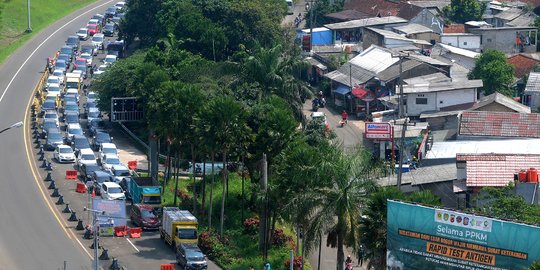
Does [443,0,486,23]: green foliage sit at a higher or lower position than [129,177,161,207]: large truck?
higher

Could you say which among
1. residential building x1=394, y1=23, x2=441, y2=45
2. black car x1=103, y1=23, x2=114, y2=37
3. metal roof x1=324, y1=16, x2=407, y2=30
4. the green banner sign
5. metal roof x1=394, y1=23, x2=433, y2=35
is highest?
the green banner sign

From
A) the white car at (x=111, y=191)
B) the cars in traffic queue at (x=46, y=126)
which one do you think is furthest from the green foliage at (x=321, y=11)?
the white car at (x=111, y=191)

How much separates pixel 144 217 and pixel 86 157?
629 inches

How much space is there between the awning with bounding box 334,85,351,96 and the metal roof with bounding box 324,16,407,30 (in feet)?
64.4

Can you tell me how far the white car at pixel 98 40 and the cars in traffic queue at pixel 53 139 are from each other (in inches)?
1485

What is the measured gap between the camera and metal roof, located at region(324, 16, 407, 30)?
Result: 13162 cm

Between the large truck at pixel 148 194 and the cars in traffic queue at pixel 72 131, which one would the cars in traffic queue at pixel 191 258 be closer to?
the large truck at pixel 148 194

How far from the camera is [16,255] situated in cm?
7312

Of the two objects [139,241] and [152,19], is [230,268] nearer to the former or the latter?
[139,241]

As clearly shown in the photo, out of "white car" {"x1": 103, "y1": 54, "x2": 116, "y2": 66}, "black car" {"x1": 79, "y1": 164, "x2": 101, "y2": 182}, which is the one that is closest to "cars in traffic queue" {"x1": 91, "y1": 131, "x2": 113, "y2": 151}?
"black car" {"x1": 79, "y1": 164, "x2": 101, "y2": 182}

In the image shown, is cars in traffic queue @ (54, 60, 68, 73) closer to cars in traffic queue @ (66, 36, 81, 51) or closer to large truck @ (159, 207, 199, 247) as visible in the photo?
cars in traffic queue @ (66, 36, 81, 51)

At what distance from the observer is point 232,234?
78312 mm

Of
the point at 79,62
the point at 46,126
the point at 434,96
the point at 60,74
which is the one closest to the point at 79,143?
the point at 46,126

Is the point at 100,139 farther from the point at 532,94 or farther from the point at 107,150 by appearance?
the point at 532,94
